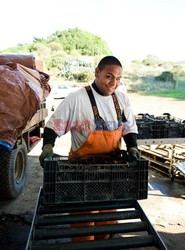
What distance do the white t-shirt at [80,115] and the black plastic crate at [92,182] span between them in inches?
20.7

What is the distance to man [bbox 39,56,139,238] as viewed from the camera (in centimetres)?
231

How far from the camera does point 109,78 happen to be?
91.6 inches

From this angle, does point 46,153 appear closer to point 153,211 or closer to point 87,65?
point 153,211

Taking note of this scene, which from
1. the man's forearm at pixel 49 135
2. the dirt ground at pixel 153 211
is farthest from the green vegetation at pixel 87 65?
the man's forearm at pixel 49 135

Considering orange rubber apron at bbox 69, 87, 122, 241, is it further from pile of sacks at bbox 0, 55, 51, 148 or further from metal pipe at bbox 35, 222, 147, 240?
pile of sacks at bbox 0, 55, 51, 148

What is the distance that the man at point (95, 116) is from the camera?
2.31 meters

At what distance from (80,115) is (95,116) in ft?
0.42

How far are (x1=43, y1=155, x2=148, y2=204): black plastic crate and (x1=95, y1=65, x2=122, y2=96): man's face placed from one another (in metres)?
0.74

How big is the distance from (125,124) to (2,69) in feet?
6.13

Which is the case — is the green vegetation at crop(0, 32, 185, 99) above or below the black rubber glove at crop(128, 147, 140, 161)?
above

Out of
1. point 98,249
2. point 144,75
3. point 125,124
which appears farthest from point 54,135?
point 144,75

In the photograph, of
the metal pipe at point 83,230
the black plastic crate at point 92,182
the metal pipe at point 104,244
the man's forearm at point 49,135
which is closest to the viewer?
the metal pipe at point 104,244

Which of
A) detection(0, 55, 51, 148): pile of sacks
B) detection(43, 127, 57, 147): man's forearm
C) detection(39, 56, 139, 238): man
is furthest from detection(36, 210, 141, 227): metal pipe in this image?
detection(0, 55, 51, 148): pile of sacks

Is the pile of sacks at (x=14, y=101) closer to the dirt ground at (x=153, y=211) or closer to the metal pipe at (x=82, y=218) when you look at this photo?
the dirt ground at (x=153, y=211)
